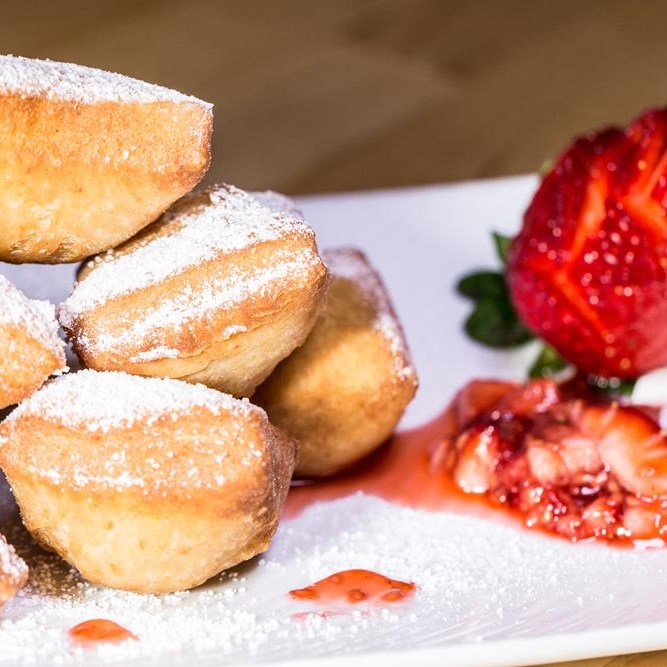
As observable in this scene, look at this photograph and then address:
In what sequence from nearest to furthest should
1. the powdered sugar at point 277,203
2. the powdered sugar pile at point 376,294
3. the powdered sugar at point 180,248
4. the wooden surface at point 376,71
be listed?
the powdered sugar at point 180,248 → the powdered sugar at point 277,203 → the powdered sugar pile at point 376,294 → the wooden surface at point 376,71

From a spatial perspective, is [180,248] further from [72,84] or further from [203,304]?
[72,84]

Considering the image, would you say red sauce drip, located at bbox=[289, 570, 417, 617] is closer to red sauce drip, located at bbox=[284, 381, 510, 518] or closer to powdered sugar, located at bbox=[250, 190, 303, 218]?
red sauce drip, located at bbox=[284, 381, 510, 518]

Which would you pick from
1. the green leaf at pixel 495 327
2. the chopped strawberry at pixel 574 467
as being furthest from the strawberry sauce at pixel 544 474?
the green leaf at pixel 495 327

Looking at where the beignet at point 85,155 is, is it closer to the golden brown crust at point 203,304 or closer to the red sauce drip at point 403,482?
the golden brown crust at point 203,304

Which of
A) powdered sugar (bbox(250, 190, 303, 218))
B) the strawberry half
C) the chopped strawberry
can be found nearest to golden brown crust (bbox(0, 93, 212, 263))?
powdered sugar (bbox(250, 190, 303, 218))

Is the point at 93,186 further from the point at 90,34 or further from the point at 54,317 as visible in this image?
the point at 90,34
